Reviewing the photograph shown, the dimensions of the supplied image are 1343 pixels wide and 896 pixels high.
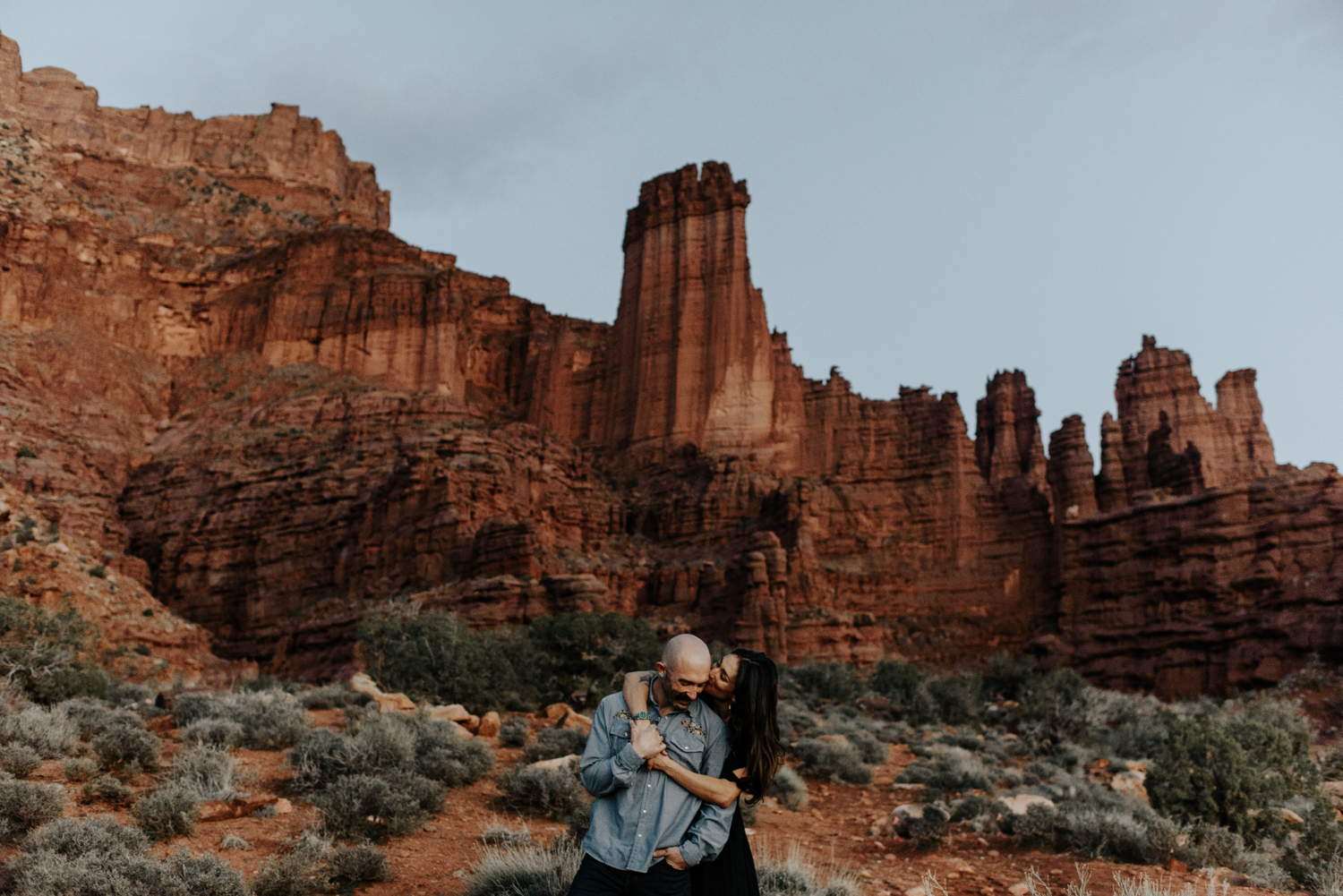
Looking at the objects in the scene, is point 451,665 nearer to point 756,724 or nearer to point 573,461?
point 756,724

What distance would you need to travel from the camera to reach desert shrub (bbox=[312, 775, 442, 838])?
7914mm

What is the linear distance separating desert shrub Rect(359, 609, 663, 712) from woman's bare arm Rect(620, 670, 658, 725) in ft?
47.9

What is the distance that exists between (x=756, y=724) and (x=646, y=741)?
0.48 m

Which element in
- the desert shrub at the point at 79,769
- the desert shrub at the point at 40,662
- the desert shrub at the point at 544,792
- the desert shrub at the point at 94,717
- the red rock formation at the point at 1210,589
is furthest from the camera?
the red rock formation at the point at 1210,589

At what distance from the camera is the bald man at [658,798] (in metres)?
3.96

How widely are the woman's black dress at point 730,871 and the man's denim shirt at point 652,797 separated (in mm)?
84

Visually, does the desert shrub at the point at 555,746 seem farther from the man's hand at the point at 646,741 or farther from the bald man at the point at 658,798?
the man's hand at the point at 646,741

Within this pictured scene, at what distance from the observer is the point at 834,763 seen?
14.3 metres

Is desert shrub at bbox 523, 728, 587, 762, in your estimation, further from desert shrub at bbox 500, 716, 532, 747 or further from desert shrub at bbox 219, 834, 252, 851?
desert shrub at bbox 219, 834, 252, 851

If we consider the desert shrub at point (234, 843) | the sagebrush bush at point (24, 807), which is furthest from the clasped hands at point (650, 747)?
the sagebrush bush at point (24, 807)

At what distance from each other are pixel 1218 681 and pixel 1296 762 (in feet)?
70.8

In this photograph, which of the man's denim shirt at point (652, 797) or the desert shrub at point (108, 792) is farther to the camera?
the desert shrub at point (108, 792)

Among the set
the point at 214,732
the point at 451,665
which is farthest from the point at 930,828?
the point at 451,665

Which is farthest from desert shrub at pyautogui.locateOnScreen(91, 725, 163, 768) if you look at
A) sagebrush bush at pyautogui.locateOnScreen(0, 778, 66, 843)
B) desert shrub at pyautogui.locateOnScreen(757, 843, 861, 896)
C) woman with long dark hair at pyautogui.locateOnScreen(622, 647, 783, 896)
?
woman with long dark hair at pyautogui.locateOnScreen(622, 647, 783, 896)
